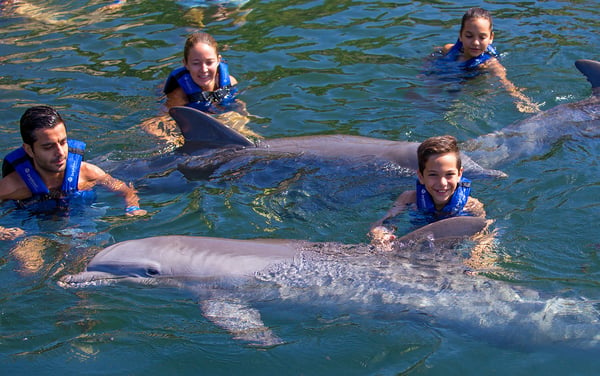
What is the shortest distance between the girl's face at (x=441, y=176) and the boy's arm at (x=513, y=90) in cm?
322

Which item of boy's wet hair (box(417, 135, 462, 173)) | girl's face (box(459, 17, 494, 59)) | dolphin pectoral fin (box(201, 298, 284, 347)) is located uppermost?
girl's face (box(459, 17, 494, 59))

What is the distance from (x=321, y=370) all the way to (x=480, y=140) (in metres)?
4.30

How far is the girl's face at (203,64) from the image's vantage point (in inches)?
378

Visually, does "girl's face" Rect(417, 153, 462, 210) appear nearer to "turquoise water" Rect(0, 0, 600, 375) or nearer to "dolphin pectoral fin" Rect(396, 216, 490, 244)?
"turquoise water" Rect(0, 0, 600, 375)

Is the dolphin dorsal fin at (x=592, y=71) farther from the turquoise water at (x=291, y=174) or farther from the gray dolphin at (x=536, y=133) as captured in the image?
the turquoise water at (x=291, y=174)

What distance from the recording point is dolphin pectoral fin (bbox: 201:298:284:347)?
5559 mm

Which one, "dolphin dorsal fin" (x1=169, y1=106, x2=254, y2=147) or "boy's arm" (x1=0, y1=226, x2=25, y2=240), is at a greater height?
"dolphin dorsal fin" (x1=169, y1=106, x2=254, y2=147)

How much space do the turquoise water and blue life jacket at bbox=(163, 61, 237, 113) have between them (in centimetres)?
55

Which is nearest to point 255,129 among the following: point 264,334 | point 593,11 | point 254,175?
point 254,175

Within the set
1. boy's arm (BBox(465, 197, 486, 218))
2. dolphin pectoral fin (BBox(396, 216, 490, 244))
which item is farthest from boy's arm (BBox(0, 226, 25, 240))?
boy's arm (BBox(465, 197, 486, 218))

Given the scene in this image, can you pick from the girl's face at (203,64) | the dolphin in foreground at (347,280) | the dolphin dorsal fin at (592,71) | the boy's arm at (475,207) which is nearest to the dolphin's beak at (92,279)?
the dolphin in foreground at (347,280)

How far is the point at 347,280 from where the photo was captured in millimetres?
5887

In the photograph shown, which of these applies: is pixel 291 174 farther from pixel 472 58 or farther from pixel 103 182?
pixel 472 58

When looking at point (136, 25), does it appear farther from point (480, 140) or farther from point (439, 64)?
point (480, 140)
